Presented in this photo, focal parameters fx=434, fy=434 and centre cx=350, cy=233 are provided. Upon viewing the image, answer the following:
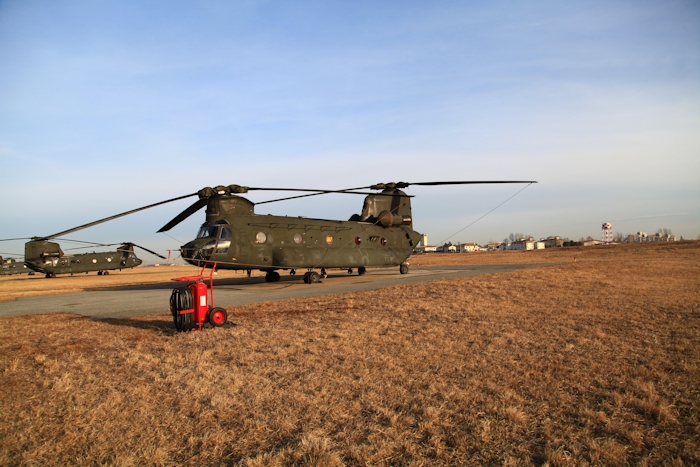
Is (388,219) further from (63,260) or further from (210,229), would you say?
(63,260)

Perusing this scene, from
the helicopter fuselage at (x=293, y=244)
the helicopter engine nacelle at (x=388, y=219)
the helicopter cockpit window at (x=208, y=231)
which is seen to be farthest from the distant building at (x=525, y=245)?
the helicopter cockpit window at (x=208, y=231)

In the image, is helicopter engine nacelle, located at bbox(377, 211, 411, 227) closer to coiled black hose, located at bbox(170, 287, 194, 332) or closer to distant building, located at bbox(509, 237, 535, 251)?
coiled black hose, located at bbox(170, 287, 194, 332)

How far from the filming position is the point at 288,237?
2162 cm

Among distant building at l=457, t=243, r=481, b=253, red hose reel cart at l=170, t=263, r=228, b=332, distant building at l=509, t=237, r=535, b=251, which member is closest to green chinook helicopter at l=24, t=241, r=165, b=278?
red hose reel cart at l=170, t=263, r=228, b=332

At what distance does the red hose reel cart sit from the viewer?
9258mm

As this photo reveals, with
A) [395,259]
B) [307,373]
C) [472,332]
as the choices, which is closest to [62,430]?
[307,373]

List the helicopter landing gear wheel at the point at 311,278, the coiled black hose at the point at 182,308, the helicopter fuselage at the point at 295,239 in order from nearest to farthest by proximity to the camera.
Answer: the coiled black hose at the point at 182,308 → the helicopter fuselage at the point at 295,239 → the helicopter landing gear wheel at the point at 311,278

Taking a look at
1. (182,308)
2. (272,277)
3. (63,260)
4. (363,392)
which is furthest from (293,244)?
(63,260)

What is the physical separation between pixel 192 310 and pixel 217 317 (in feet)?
1.94

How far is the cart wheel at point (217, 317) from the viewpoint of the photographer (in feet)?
31.4

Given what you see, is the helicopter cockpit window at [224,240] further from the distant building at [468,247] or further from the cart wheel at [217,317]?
the distant building at [468,247]

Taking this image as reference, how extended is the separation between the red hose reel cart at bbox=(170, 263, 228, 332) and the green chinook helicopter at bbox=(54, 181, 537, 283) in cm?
733

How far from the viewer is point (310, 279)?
22.1m

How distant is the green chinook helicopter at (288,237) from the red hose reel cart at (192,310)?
733 centimetres
